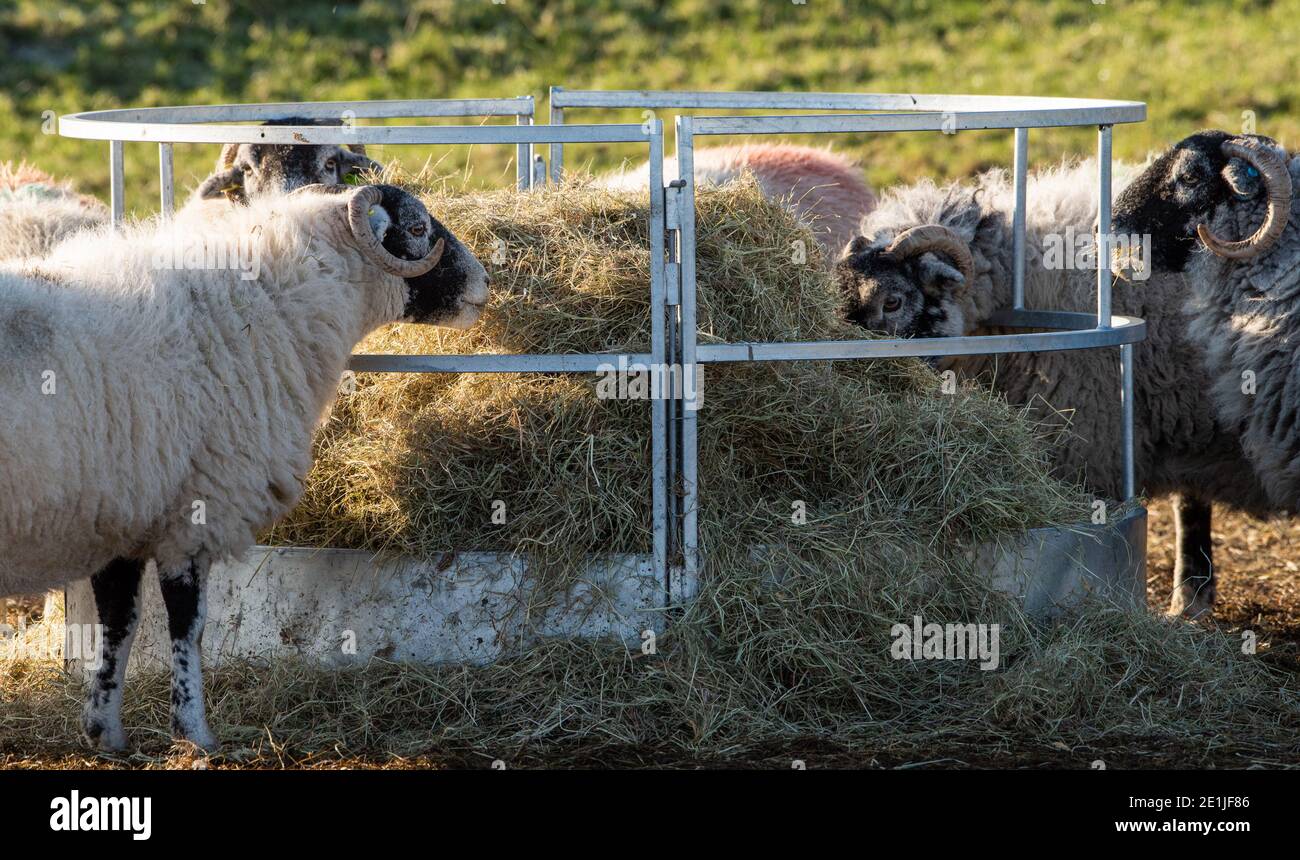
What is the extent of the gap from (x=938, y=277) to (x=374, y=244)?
114 inches

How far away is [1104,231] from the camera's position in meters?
5.65

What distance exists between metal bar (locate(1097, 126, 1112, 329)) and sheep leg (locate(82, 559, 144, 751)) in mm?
3657

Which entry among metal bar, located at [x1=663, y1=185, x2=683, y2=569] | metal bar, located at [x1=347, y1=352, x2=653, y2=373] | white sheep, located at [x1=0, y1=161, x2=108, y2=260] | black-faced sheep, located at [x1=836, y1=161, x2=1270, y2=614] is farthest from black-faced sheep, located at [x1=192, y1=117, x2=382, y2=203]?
black-faced sheep, located at [x1=836, y1=161, x2=1270, y2=614]

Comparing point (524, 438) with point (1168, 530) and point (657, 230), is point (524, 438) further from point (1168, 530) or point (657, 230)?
point (1168, 530)

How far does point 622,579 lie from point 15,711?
2.21 m

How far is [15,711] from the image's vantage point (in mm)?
5262

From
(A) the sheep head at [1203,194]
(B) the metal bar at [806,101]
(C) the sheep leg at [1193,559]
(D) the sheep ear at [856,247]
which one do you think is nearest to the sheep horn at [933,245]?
(D) the sheep ear at [856,247]

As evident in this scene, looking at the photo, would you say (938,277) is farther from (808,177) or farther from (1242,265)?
(808,177)

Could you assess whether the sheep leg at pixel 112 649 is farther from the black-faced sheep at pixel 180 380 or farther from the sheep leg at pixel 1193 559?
the sheep leg at pixel 1193 559

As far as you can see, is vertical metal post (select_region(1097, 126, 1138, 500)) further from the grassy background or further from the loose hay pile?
the grassy background

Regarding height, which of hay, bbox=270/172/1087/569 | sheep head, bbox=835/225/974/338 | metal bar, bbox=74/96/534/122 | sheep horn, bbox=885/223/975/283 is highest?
metal bar, bbox=74/96/534/122

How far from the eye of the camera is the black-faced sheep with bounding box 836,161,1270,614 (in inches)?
269

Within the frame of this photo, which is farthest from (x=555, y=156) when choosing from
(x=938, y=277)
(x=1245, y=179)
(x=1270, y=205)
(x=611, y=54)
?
(x=611, y=54)

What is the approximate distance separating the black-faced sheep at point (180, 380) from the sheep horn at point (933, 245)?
2.38 m
